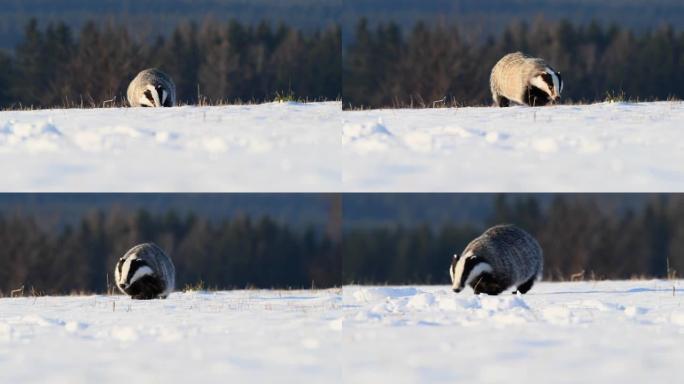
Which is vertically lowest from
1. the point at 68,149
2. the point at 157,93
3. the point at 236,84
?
the point at 68,149

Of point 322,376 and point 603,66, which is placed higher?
point 603,66

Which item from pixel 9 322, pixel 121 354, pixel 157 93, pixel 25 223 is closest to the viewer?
pixel 121 354

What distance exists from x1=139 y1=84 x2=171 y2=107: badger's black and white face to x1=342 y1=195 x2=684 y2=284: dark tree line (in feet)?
91.8

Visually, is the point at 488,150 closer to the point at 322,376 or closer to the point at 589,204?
the point at 322,376

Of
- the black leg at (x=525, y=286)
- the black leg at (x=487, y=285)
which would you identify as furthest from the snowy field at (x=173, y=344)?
the black leg at (x=525, y=286)

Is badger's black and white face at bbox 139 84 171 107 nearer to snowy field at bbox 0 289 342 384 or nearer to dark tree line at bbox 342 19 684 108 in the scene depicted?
snowy field at bbox 0 289 342 384

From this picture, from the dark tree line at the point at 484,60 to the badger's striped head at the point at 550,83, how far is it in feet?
123

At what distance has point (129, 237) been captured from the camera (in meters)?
58.0

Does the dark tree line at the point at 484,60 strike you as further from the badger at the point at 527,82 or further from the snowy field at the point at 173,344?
the snowy field at the point at 173,344

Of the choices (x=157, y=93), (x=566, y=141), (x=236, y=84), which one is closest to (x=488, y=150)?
(x=566, y=141)

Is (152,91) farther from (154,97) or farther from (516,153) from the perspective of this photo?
(516,153)

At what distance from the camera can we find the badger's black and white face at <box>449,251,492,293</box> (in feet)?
39.3

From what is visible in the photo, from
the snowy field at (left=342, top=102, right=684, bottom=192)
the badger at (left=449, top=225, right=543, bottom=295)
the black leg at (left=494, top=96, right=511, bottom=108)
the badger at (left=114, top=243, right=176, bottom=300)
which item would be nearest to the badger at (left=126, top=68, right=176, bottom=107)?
the badger at (left=114, top=243, right=176, bottom=300)

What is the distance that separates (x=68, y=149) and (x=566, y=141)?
4.21m
